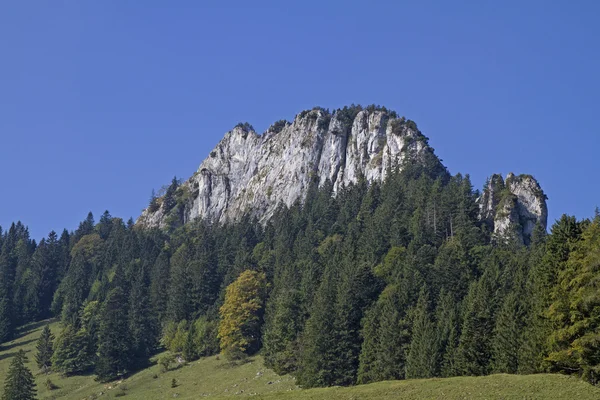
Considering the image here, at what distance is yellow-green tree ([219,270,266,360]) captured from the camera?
412 feet

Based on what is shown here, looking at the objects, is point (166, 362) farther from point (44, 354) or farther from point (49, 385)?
point (44, 354)

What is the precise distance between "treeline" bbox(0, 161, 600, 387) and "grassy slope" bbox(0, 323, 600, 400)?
3530 mm

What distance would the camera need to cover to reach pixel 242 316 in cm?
13050

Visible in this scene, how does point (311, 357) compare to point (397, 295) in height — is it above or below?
below

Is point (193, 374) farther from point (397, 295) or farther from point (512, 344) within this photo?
point (512, 344)

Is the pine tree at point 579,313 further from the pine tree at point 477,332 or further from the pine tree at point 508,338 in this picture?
the pine tree at point 477,332

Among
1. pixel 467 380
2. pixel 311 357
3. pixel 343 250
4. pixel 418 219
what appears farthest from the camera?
pixel 418 219

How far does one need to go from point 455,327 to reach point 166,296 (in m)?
95.2

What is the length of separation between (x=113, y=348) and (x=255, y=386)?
41831mm

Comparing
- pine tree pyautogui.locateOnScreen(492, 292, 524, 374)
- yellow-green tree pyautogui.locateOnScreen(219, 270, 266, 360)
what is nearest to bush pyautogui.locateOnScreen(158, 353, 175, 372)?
yellow-green tree pyautogui.locateOnScreen(219, 270, 266, 360)

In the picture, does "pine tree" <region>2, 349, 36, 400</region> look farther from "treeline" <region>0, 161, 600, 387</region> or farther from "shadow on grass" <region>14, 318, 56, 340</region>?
"shadow on grass" <region>14, 318, 56, 340</region>

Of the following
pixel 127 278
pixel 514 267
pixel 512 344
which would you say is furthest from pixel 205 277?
pixel 512 344

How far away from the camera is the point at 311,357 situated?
327 feet

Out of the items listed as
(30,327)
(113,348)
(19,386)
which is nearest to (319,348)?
(19,386)
